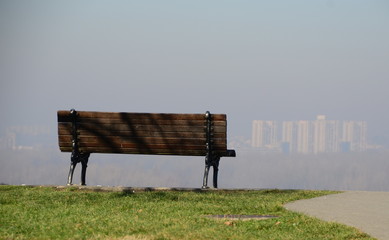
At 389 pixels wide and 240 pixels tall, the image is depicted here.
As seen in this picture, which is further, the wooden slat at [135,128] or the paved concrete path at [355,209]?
the wooden slat at [135,128]

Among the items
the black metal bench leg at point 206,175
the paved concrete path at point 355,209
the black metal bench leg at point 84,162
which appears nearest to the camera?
the paved concrete path at point 355,209

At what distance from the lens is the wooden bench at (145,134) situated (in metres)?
14.1

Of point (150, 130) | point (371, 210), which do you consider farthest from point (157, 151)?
point (371, 210)

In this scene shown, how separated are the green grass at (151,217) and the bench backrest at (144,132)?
1.50 metres

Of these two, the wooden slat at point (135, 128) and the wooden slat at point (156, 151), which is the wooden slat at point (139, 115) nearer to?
the wooden slat at point (135, 128)

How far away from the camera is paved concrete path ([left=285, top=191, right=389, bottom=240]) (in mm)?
8961

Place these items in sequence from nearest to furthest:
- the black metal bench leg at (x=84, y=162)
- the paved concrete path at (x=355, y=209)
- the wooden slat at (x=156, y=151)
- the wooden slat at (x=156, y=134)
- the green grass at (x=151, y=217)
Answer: the green grass at (x=151, y=217)
the paved concrete path at (x=355, y=209)
the wooden slat at (x=156, y=134)
the wooden slat at (x=156, y=151)
the black metal bench leg at (x=84, y=162)

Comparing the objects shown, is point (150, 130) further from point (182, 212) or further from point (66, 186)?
point (182, 212)

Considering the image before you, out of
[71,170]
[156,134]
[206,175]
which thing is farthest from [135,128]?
[206,175]

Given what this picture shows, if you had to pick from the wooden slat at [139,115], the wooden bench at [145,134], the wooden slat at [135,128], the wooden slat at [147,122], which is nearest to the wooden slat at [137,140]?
the wooden bench at [145,134]

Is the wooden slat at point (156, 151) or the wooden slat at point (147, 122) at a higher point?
the wooden slat at point (147, 122)

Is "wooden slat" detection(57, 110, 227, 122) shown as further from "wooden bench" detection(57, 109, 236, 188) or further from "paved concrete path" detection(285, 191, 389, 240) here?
"paved concrete path" detection(285, 191, 389, 240)

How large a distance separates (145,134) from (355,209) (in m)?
4.77

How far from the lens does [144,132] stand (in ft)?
46.9
